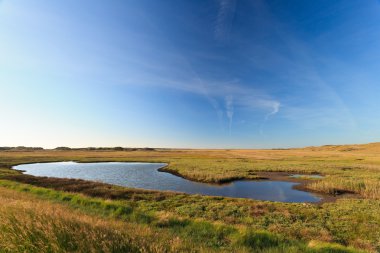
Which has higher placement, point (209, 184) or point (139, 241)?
point (139, 241)

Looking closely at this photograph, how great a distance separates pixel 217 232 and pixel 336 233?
963 cm

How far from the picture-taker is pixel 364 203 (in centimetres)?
2128

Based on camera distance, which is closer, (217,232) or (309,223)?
(217,232)

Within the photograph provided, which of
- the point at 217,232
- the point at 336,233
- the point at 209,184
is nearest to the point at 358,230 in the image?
the point at 336,233

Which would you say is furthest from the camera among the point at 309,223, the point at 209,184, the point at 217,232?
the point at 209,184

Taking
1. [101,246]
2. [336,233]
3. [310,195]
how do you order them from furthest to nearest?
[310,195], [336,233], [101,246]

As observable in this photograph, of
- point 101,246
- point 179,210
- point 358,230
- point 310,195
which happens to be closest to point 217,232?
point 101,246

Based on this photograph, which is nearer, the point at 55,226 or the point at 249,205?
the point at 55,226

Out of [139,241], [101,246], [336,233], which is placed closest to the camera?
[101,246]

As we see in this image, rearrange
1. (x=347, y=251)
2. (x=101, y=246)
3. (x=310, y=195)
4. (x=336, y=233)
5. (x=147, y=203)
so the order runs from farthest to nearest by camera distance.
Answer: (x=310, y=195) < (x=147, y=203) < (x=336, y=233) < (x=347, y=251) < (x=101, y=246)

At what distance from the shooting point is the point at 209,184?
116 ft

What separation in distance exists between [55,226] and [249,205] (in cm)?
1820

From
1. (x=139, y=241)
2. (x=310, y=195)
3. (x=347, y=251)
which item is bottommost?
(x=310, y=195)

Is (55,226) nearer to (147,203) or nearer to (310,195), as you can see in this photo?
(147,203)
